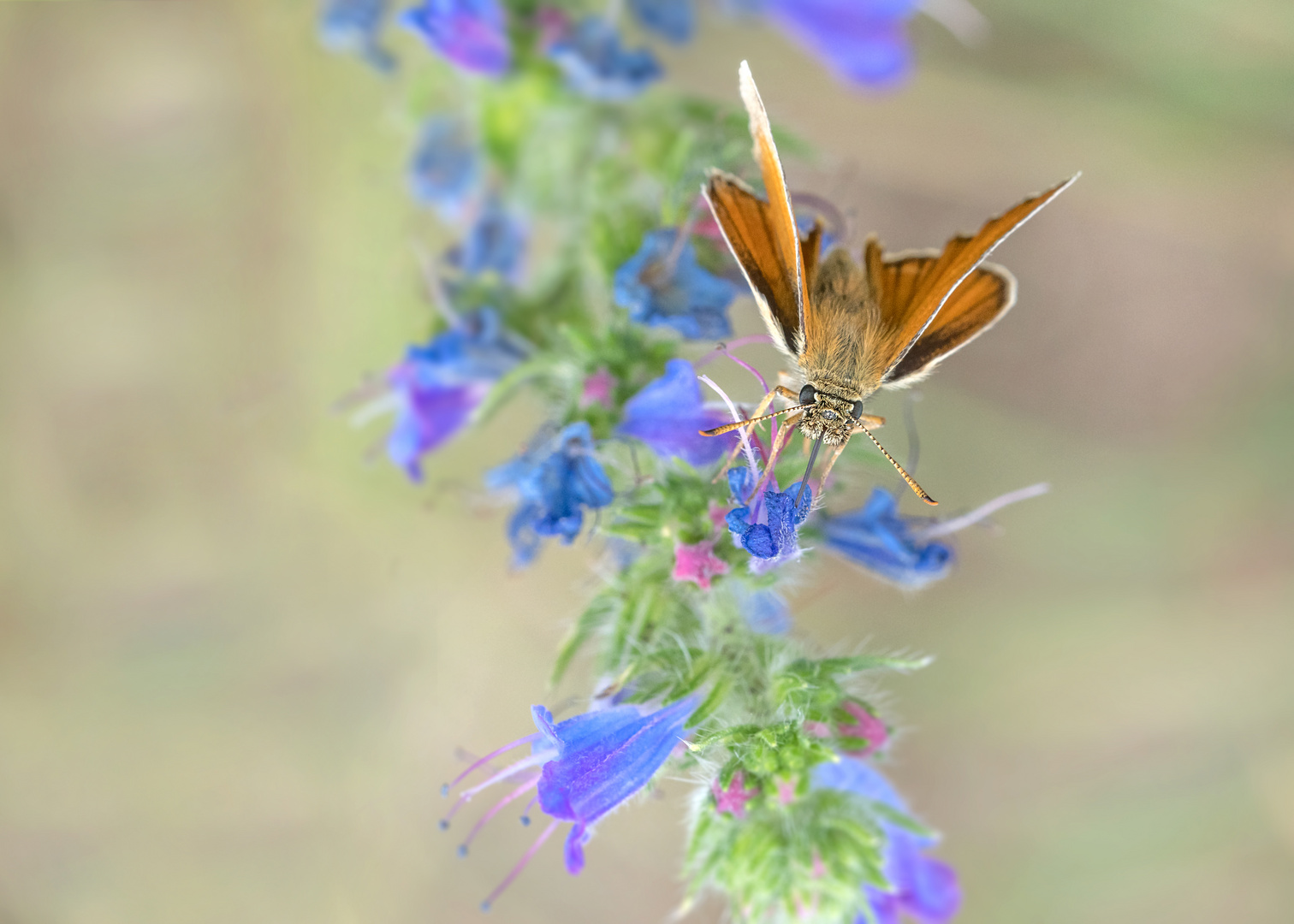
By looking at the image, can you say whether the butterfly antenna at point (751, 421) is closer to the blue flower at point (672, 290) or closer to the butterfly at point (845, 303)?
the butterfly at point (845, 303)

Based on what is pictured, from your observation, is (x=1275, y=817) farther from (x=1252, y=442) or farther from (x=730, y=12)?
(x=730, y=12)

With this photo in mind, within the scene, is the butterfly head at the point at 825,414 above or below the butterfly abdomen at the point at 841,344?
below

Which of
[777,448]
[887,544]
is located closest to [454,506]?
[887,544]

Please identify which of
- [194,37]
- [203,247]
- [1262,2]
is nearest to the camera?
[1262,2]

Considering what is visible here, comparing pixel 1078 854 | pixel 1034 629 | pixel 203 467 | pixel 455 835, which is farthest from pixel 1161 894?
pixel 203 467

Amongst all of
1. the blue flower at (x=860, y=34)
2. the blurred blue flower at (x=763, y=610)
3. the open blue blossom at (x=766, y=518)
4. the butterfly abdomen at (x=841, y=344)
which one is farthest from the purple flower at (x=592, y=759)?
the blue flower at (x=860, y=34)

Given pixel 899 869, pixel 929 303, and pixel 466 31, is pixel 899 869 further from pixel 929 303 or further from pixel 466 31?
pixel 466 31
